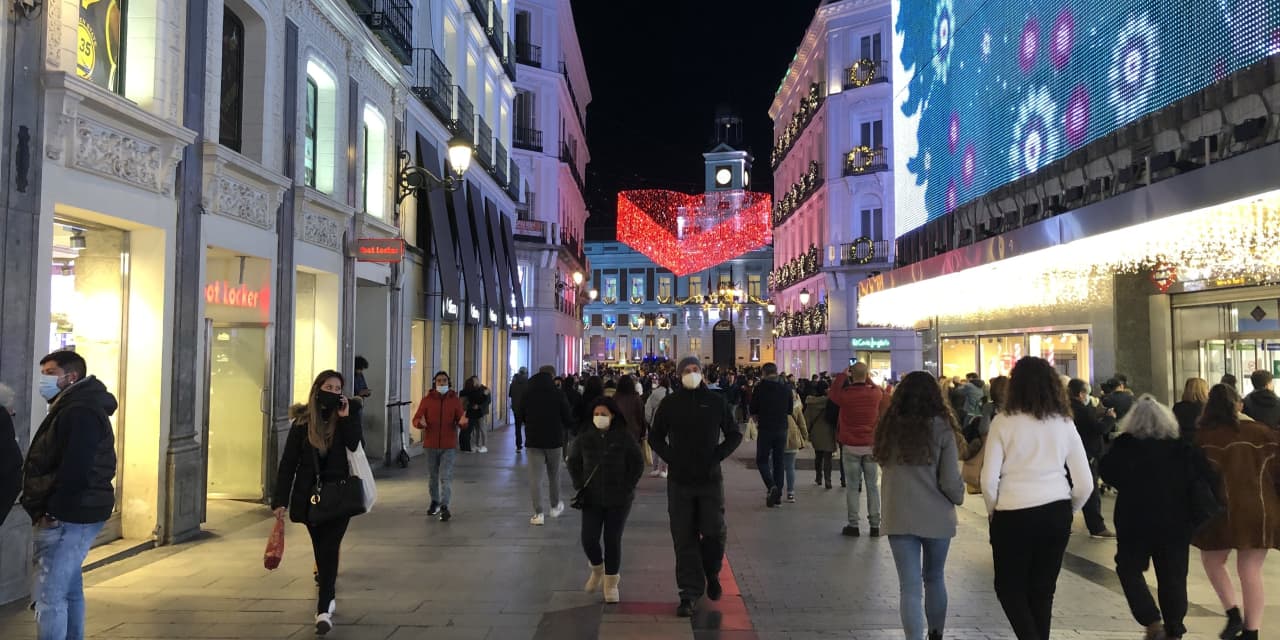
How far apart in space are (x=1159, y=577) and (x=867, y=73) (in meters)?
33.0

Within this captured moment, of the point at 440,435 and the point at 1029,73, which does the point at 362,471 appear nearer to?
the point at 440,435

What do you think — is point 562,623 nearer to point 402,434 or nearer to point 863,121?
point 402,434

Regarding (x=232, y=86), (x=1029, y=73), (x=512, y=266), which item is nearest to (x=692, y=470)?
(x=232, y=86)

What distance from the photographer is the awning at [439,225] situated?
58.0 feet

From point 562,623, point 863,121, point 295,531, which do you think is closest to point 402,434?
point 295,531

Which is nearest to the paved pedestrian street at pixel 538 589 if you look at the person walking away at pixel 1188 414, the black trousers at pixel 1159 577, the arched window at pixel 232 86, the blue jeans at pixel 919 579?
the black trousers at pixel 1159 577

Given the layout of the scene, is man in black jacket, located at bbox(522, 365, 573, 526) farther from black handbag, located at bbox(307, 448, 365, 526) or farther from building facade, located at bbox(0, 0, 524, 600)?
black handbag, located at bbox(307, 448, 365, 526)

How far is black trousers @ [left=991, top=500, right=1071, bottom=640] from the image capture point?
4.67m

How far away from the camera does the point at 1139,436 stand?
5410 millimetres

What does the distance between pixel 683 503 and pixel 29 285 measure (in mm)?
5379

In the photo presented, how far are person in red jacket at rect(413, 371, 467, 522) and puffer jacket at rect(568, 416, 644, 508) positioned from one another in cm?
410

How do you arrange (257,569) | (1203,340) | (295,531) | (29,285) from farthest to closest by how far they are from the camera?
(1203,340), (295,531), (257,569), (29,285)

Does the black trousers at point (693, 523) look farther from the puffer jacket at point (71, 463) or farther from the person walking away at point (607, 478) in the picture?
the puffer jacket at point (71, 463)

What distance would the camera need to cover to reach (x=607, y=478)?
662cm
